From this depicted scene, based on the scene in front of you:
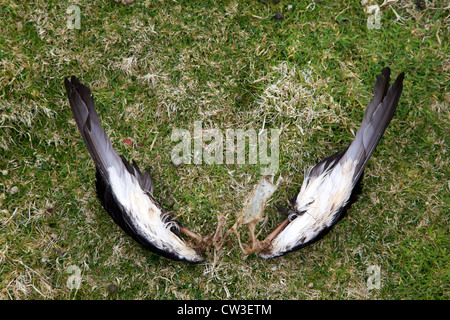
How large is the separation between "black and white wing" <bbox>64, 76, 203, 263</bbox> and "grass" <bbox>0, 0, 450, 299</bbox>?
0.29 metres

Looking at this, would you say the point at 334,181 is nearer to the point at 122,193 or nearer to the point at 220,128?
the point at 220,128

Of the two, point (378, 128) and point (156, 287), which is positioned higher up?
point (378, 128)

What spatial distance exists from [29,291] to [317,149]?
9.71 ft

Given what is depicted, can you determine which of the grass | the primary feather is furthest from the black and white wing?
the primary feather

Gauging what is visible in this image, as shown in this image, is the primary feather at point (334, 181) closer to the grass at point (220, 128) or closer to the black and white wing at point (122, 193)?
the grass at point (220, 128)

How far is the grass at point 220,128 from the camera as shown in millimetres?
3125

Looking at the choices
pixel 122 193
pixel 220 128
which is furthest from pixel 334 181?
pixel 122 193

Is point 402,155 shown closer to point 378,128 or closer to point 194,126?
point 378,128

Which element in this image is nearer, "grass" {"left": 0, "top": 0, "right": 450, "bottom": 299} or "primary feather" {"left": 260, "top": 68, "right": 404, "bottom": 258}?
"primary feather" {"left": 260, "top": 68, "right": 404, "bottom": 258}

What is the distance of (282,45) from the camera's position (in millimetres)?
3232

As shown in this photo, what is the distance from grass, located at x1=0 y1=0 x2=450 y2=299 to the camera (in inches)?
123

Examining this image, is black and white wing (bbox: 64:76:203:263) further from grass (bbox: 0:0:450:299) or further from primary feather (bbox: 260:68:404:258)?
primary feather (bbox: 260:68:404:258)

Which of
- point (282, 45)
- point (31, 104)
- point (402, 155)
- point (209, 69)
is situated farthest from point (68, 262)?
point (402, 155)

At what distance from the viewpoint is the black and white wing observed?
2.67 metres
